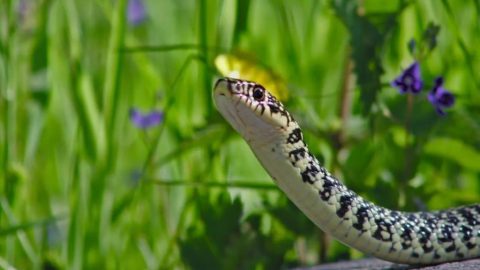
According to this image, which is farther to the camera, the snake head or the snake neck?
the snake neck

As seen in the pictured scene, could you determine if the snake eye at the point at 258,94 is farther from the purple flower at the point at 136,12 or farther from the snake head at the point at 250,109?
the purple flower at the point at 136,12

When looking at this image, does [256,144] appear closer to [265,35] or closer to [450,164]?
[450,164]

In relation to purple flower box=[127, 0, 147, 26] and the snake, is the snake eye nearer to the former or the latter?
the snake

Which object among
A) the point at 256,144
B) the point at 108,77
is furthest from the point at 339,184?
the point at 108,77

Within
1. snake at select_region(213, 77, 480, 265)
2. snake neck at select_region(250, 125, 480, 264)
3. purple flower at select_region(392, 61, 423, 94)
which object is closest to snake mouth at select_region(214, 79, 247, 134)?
snake at select_region(213, 77, 480, 265)

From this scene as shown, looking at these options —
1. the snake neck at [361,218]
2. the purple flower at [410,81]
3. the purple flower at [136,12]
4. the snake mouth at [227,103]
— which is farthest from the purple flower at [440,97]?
the purple flower at [136,12]

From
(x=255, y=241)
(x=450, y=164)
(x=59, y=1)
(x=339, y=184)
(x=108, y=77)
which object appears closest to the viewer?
(x=339, y=184)
